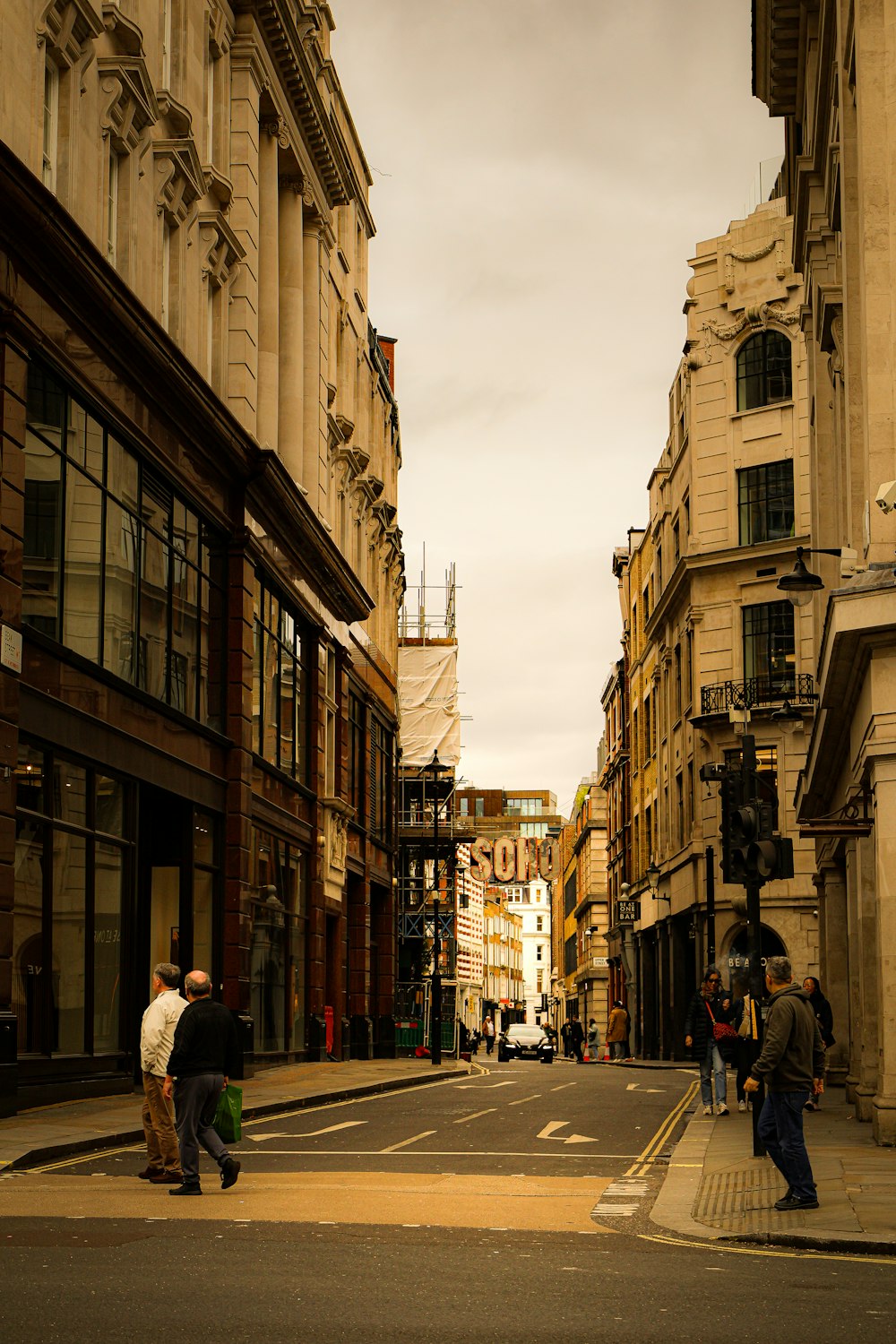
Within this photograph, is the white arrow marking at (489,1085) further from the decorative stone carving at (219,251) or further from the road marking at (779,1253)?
the road marking at (779,1253)

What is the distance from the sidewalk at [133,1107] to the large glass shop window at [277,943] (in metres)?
0.91

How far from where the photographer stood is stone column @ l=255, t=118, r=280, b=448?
36.0m

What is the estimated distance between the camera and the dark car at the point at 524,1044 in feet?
230

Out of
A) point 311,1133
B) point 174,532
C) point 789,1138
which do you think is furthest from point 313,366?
point 789,1138

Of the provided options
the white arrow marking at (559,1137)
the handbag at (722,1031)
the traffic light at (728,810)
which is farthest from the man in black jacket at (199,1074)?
the handbag at (722,1031)

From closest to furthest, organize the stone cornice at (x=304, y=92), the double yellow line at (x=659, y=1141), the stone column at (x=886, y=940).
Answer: the double yellow line at (x=659, y=1141) < the stone column at (x=886, y=940) < the stone cornice at (x=304, y=92)

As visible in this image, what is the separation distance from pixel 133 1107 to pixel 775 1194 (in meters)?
11.2

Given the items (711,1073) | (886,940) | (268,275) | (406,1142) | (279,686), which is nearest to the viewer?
(886,940)

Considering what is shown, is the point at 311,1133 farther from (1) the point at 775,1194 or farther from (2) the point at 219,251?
(2) the point at 219,251

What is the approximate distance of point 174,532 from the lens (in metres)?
28.3

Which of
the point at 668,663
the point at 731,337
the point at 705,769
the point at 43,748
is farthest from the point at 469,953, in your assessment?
the point at 43,748

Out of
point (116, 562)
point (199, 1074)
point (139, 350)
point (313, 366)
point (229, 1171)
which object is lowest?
point (229, 1171)

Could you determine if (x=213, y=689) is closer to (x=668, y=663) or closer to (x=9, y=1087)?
(x=9, y=1087)

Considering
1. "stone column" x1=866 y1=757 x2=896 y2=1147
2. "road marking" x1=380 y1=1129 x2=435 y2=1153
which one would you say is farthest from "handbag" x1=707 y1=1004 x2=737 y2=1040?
"stone column" x1=866 y1=757 x2=896 y2=1147
